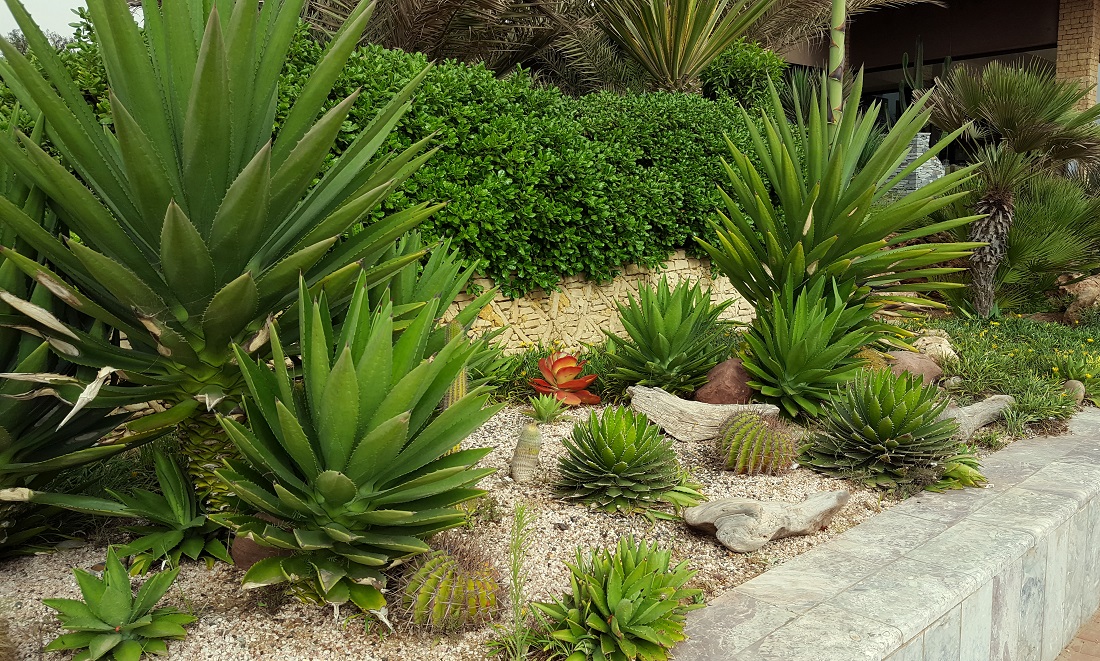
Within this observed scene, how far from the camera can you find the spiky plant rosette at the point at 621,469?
327 cm

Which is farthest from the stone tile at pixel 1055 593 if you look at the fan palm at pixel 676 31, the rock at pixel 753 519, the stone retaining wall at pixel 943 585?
the fan palm at pixel 676 31

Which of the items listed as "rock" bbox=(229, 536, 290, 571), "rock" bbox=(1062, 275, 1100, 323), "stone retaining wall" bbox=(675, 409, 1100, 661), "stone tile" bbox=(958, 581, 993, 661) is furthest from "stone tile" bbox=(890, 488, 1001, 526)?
"rock" bbox=(1062, 275, 1100, 323)

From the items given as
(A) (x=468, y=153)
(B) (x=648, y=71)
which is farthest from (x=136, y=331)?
(B) (x=648, y=71)

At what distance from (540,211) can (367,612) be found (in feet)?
14.6

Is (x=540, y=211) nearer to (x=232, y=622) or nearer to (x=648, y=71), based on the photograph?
(x=648, y=71)

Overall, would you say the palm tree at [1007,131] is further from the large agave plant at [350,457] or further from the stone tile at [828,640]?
the large agave plant at [350,457]

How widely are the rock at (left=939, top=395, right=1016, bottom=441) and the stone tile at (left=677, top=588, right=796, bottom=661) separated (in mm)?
2831

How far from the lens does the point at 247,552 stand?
2.52 meters

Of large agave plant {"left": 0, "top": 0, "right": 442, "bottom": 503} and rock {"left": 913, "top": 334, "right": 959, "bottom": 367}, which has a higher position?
large agave plant {"left": 0, "top": 0, "right": 442, "bottom": 503}

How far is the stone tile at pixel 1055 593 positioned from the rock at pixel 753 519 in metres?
1.14

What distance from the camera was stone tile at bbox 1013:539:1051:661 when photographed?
3422 mm

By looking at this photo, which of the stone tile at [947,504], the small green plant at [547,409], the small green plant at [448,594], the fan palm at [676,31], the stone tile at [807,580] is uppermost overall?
the fan palm at [676,31]

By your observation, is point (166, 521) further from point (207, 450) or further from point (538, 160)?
point (538, 160)

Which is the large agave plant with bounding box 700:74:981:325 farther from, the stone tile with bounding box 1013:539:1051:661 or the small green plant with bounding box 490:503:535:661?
the small green plant with bounding box 490:503:535:661
